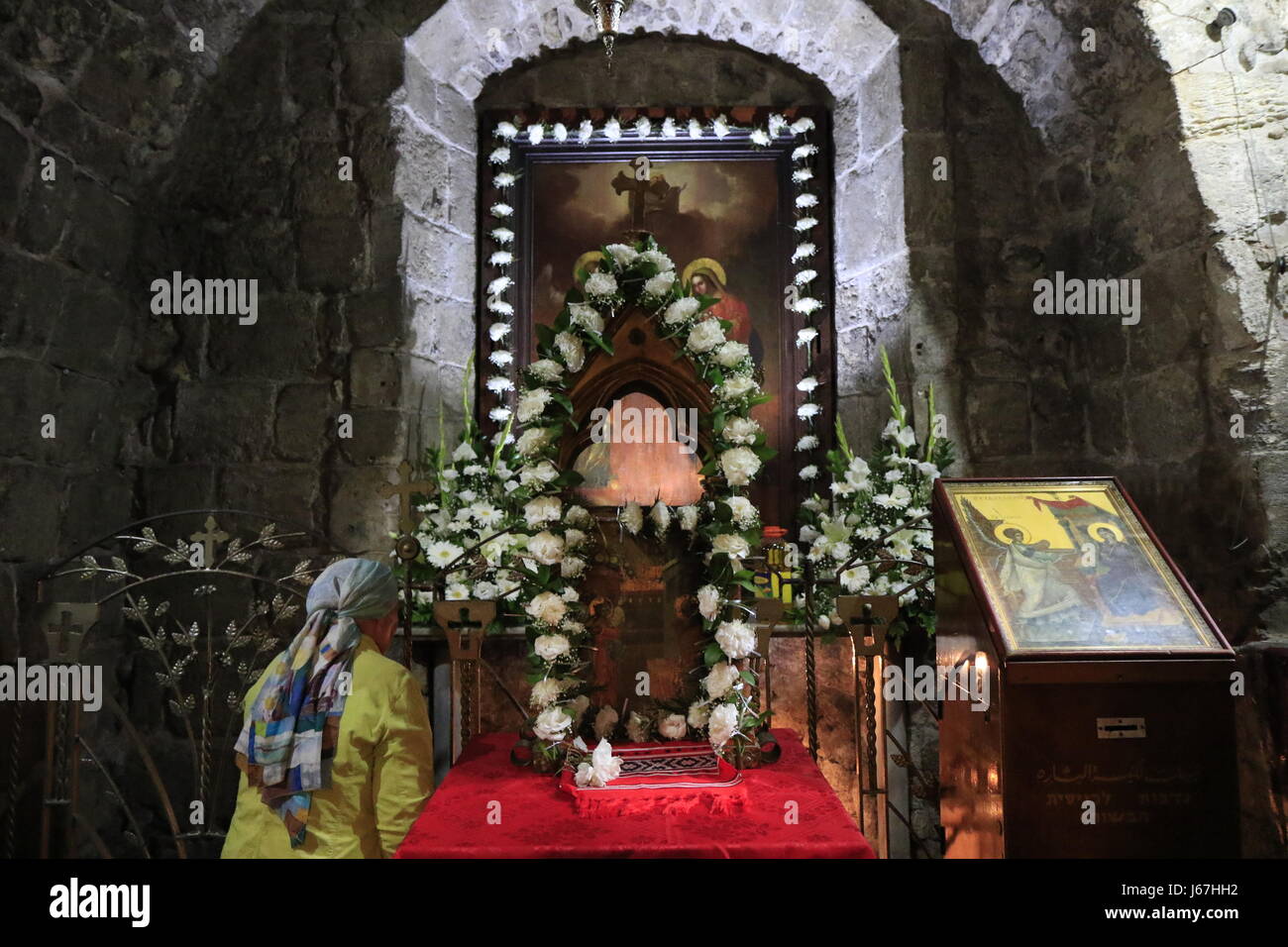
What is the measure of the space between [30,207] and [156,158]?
0.85 metres

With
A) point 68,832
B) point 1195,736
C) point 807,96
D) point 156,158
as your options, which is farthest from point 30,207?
point 1195,736

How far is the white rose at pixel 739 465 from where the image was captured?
2875 millimetres


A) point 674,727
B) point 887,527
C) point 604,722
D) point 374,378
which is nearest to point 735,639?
point 674,727

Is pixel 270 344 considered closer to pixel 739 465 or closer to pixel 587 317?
pixel 587 317

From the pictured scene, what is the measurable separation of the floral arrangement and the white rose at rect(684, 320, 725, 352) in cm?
121

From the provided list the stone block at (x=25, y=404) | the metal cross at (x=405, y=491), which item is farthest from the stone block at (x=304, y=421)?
the metal cross at (x=405, y=491)

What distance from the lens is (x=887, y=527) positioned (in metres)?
4.00

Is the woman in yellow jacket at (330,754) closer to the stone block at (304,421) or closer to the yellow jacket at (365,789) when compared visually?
the yellow jacket at (365,789)

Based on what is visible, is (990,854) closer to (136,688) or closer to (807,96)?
(136,688)

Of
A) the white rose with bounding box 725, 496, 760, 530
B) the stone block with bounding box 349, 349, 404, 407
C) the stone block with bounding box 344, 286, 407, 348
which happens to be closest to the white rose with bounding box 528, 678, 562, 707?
the white rose with bounding box 725, 496, 760, 530

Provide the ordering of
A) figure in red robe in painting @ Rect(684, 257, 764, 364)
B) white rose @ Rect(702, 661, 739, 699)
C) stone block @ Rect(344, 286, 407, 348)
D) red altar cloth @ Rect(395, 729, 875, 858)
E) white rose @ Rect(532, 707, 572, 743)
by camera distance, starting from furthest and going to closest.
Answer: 1. figure in red robe in painting @ Rect(684, 257, 764, 364)
2. stone block @ Rect(344, 286, 407, 348)
3. white rose @ Rect(702, 661, 739, 699)
4. white rose @ Rect(532, 707, 572, 743)
5. red altar cloth @ Rect(395, 729, 875, 858)

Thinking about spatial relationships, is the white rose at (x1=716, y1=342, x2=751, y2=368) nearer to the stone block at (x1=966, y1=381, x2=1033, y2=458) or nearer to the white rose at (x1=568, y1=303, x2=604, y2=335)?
the white rose at (x1=568, y1=303, x2=604, y2=335)

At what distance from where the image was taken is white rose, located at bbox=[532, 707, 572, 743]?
8.99 ft

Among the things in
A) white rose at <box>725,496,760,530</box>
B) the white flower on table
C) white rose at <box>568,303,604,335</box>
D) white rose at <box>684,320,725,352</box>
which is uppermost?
white rose at <box>568,303,604,335</box>
